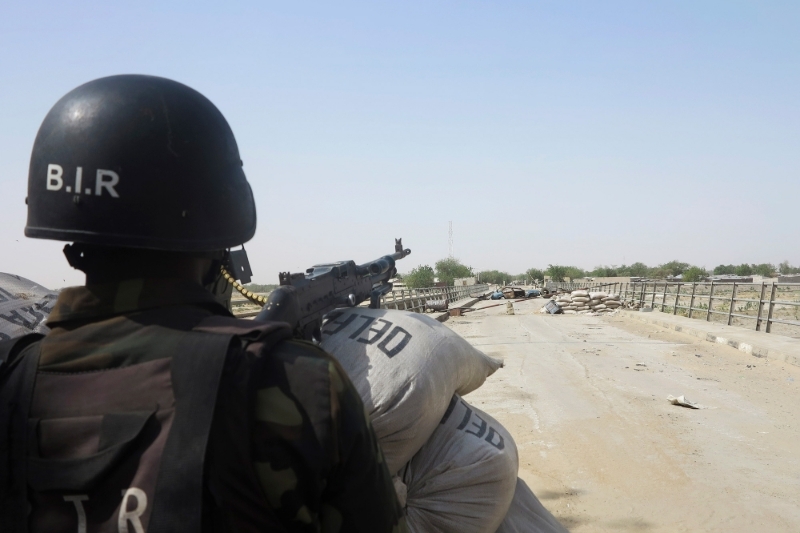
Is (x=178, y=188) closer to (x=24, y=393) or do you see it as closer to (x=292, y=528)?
(x=24, y=393)

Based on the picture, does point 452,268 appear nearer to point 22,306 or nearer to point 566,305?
point 566,305

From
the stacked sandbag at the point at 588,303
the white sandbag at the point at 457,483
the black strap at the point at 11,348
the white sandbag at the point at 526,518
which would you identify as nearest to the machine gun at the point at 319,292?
the white sandbag at the point at 457,483

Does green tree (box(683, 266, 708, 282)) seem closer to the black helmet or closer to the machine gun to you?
the machine gun

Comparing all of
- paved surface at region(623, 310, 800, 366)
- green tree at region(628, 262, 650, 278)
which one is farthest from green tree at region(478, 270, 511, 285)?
paved surface at region(623, 310, 800, 366)

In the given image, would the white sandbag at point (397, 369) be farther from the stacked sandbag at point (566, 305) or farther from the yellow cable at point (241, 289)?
the stacked sandbag at point (566, 305)

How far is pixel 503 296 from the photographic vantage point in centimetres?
4109

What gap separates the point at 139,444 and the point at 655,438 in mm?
4881

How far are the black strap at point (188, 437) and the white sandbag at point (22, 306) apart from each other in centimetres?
154

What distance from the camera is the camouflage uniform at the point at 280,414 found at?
2.88 feet

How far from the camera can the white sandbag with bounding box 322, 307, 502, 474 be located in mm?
2133

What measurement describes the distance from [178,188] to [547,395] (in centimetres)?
611

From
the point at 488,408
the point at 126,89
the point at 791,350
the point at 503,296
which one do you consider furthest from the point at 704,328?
the point at 503,296

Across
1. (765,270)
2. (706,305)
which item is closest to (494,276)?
(765,270)

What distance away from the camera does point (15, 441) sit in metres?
0.91
